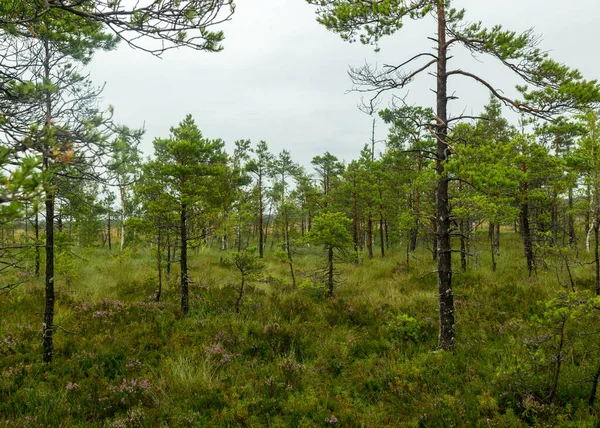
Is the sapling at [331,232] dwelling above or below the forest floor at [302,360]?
above

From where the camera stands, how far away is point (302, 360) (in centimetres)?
757

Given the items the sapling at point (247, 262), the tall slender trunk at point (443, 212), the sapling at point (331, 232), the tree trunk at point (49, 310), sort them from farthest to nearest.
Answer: the sapling at point (331, 232), the sapling at point (247, 262), the tall slender trunk at point (443, 212), the tree trunk at point (49, 310)

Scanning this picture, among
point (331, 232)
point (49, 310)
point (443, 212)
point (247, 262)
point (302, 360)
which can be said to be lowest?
point (302, 360)

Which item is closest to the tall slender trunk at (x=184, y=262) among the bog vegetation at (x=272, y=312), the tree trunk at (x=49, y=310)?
the bog vegetation at (x=272, y=312)

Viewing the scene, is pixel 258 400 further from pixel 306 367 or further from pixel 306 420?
pixel 306 367

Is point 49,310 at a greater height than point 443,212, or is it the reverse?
point 443,212

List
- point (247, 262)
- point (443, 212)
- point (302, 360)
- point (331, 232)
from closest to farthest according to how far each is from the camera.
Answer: point (443, 212), point (302, 360), point (247, 262), point (331, 232)

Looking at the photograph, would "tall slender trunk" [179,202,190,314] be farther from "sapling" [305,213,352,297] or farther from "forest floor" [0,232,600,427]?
"sapling" [305,213,352,297]

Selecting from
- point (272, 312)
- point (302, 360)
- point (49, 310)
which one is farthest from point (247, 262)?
point (49, 310)

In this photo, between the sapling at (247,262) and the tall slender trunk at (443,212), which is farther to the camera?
the sapling at (247,262)

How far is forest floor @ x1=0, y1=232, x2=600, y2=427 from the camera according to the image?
16.5 ft

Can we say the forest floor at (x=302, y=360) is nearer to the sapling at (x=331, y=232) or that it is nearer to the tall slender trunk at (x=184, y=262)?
the tall slender trunk at (x=184, y=262)

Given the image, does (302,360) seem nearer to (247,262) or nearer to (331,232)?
(247,262)

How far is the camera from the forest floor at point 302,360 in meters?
5.02
